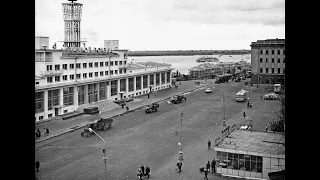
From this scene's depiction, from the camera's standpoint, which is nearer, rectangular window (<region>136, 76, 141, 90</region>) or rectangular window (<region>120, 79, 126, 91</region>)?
rectangular window (<region>120, 79, 126, 91</region>)

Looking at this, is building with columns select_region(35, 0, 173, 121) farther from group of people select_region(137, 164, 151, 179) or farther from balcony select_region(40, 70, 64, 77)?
group of people select_region(137, 164, 151, 179)

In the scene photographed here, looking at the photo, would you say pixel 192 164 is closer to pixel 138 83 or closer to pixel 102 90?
pixel 102 90

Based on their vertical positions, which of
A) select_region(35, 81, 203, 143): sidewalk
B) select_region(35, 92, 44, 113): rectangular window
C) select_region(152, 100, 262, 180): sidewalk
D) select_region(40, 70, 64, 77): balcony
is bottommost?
select_region(152, 100, 262, 180): sidewalk

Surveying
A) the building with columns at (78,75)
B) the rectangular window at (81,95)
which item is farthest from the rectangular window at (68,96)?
the rectangular window at (81,95)

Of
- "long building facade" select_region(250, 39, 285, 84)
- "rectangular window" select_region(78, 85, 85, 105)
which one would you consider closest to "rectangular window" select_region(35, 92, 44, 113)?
"rectangular window" select_region(78, 85, 85, 105)

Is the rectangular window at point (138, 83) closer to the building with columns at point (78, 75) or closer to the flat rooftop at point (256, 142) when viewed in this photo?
the building with columns at point (78, 75)

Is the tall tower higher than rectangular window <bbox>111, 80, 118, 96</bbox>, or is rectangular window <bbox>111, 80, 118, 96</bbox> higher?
the tall tower
